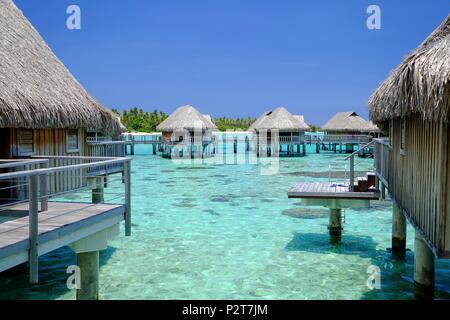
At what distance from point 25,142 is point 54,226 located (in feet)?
14.4

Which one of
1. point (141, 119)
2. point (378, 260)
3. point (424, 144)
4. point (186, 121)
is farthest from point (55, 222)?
point (141, 119)

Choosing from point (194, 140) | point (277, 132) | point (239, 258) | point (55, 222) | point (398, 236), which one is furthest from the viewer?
point (277, 132)

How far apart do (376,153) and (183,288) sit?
286 inches

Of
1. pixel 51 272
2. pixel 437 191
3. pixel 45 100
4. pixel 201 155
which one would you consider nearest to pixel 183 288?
pixel 51 272

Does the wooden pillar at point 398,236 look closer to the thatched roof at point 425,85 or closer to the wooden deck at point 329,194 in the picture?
the wooden deck at point 329,194

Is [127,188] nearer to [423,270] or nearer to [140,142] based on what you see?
[423,270]

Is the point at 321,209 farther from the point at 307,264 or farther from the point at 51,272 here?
the point at 51,272

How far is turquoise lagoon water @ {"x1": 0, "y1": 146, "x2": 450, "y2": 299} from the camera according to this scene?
9.15 m

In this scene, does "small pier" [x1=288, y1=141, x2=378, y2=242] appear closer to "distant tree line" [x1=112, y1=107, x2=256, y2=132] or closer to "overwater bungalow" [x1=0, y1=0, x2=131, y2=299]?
"overwater bungalow" [x1=0, y1=0, x2=131, y2=299]

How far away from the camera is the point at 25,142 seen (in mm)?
10070

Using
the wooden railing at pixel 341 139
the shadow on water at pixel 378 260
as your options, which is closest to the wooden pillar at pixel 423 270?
the shadow on water at pixel 378 260

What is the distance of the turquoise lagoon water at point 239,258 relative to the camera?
9148 mm

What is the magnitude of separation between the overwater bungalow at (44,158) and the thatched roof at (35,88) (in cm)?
2

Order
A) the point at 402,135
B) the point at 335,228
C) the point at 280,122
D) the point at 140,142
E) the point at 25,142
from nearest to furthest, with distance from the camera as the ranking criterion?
the point at 402,135 < the point at 25,142 < the point at 335,228 < the point at 280,122 < the point at 140,142
